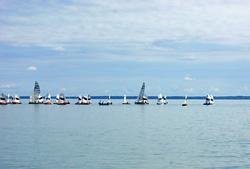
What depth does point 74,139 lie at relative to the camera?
2335 inches

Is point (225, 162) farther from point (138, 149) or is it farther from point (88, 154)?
point (88, 154)

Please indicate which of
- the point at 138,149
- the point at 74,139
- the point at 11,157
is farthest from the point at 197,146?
the point at 11,157

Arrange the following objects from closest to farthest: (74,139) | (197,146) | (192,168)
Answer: (192,168) → (197,146) → (74,139)

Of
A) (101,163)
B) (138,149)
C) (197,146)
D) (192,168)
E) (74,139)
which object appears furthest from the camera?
(74,139)

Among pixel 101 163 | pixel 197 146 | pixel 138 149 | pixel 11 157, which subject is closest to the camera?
pixel 101 163

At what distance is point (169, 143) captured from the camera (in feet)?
179

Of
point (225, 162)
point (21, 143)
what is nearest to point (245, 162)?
point (225, 162)

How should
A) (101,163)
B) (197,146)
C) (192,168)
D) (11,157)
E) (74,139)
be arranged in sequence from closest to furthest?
(192,168)
(101,163)
(11,157)
(197,146)
(74,139)

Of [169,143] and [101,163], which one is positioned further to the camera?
[169,143]

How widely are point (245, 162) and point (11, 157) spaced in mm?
27376

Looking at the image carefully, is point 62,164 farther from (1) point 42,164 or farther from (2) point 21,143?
(2) point 21,143

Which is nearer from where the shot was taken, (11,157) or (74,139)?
(11,157)

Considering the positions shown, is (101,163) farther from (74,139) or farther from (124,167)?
(74,139)

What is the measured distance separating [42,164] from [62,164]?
2220mm
